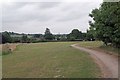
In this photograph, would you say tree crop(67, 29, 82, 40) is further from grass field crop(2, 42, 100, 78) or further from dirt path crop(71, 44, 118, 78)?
dirt path crop(71, 44, 118, 78)

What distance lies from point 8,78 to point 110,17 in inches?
652

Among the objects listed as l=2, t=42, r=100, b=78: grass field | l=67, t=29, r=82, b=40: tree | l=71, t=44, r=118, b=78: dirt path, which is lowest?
l=2, t=42, r=100, b=78: grass field

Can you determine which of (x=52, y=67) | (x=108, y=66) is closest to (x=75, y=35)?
(x=52, y=67)

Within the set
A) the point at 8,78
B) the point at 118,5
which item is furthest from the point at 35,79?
the point at 118,5

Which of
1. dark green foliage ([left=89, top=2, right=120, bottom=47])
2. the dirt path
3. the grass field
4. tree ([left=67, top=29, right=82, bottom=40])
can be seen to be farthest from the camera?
tree ([left=67, top=29, right=82, bottom=40])

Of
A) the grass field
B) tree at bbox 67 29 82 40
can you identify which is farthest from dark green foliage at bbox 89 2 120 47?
tree at bbox 67 29 82 40

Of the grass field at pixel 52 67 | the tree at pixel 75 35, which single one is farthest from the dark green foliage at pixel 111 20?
the tree at pixel 75 35

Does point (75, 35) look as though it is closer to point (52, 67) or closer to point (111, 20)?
point (111, 20)

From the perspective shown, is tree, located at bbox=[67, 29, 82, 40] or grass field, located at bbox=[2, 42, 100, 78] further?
tree, located at bbox=[67, 29, 82, 40]

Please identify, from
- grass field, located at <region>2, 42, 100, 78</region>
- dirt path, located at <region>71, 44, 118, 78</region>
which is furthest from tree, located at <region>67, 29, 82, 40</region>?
dirt path, located at <region>71, 44, 118, 78</region>

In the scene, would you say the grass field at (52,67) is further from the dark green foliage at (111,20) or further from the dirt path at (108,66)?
the dark green foliage at (111,20)

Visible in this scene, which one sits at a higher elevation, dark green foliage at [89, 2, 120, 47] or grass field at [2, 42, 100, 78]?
dark green foliage at [89, 2, 120, 47]

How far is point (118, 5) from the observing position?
26.8 meters

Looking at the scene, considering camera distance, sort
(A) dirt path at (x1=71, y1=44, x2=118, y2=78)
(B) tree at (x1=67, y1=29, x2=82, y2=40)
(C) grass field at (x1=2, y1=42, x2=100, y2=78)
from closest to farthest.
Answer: (A) dirt path at (x1=71, y1=44, x2=118, y2=78)
(C) grass field at (x1=2, y1=42, x2=100, y2=78)
(B) tree at (x1=67, y1=29, x2=82, y2=40)
